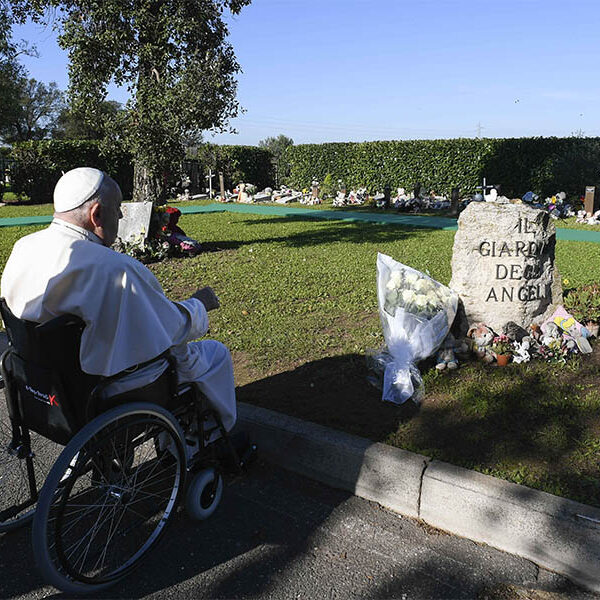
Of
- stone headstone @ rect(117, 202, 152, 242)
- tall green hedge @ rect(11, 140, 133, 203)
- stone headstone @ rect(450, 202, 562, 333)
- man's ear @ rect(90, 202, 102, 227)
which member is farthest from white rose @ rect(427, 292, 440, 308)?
tall green hedge @ rect(11, 140, 133, 203)

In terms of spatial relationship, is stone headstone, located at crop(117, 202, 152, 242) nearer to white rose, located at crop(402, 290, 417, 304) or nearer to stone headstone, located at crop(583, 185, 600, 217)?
white rose, located at crop(402, 290, 417, 304)

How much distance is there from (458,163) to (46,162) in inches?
575

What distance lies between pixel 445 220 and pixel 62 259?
14.2 meters

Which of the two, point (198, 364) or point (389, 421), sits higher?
point (198, 364)

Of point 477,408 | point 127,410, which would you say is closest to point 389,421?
point 477,408

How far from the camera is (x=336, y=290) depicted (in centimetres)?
666

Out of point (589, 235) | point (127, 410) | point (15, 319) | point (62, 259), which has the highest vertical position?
point (62, 259)

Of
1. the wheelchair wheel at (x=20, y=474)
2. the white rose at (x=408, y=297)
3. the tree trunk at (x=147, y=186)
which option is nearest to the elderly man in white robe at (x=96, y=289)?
the wheelchair wheel at (x=20, y=474)

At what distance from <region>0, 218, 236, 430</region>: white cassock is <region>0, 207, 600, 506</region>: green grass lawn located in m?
1.41

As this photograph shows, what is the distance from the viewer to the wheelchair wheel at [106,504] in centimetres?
199

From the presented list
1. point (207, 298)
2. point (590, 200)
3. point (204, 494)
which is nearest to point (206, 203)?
point (590, 200)

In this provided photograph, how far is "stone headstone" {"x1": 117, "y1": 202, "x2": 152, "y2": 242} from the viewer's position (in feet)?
29.5

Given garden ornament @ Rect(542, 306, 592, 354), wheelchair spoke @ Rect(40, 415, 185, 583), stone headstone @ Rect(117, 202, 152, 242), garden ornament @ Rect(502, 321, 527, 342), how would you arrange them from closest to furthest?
wheelchair spoke @ Rect(40, 415, 185, 583) < garden ornament @ Rect(542, 306, 592, 354) < garden ornament @ Rect(502, 321, 527, 342) < stone headstone @ Rect(117, 202, 152, 242)

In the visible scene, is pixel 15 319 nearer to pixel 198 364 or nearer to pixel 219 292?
pixel 198 364
